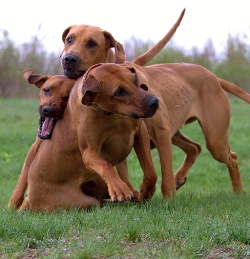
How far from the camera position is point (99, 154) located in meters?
6.72

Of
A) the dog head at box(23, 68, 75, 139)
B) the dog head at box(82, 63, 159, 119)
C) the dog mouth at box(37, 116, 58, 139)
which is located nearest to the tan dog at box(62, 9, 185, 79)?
the dog head at box(23, 68, 75, 139)

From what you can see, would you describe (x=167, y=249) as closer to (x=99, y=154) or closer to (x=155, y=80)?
(x=99, y=154)

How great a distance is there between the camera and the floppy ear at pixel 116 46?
756cm

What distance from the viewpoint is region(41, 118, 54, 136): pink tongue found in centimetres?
749

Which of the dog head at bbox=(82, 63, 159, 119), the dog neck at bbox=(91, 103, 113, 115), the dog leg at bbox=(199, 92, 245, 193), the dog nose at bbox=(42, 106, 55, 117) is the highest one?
the dog head at bbox=(82, 63, 159, 119)

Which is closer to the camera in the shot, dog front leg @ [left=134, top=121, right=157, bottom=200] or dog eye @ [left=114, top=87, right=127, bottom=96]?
dog eye @ [left=114, top=87, right=127, bottom=96]

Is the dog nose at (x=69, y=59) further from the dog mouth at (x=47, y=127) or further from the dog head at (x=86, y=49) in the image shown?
the dog mouth at (x=47, y=127)

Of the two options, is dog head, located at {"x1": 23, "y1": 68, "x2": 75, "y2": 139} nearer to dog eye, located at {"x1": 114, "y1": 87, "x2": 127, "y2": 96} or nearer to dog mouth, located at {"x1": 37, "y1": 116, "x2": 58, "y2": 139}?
dog mouth, located at {"x1": 37, "y1": 116, "x2": 58, "y2": 139}

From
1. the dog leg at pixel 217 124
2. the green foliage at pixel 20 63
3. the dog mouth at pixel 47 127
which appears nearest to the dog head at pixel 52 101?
the dog mouth at pixel 47 127

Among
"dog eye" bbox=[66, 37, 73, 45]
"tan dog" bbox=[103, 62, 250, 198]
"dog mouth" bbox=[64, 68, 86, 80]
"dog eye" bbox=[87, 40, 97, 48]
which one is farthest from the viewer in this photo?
"tan dog" bbox=[103, 62, 250, 198]

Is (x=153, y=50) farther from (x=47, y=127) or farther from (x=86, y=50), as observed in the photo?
(x=47, y=127)

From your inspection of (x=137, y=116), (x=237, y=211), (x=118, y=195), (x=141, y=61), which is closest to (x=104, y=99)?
(x=137, y=116)

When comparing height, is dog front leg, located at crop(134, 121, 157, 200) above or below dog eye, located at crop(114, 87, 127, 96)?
below

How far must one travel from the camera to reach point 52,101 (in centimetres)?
738
